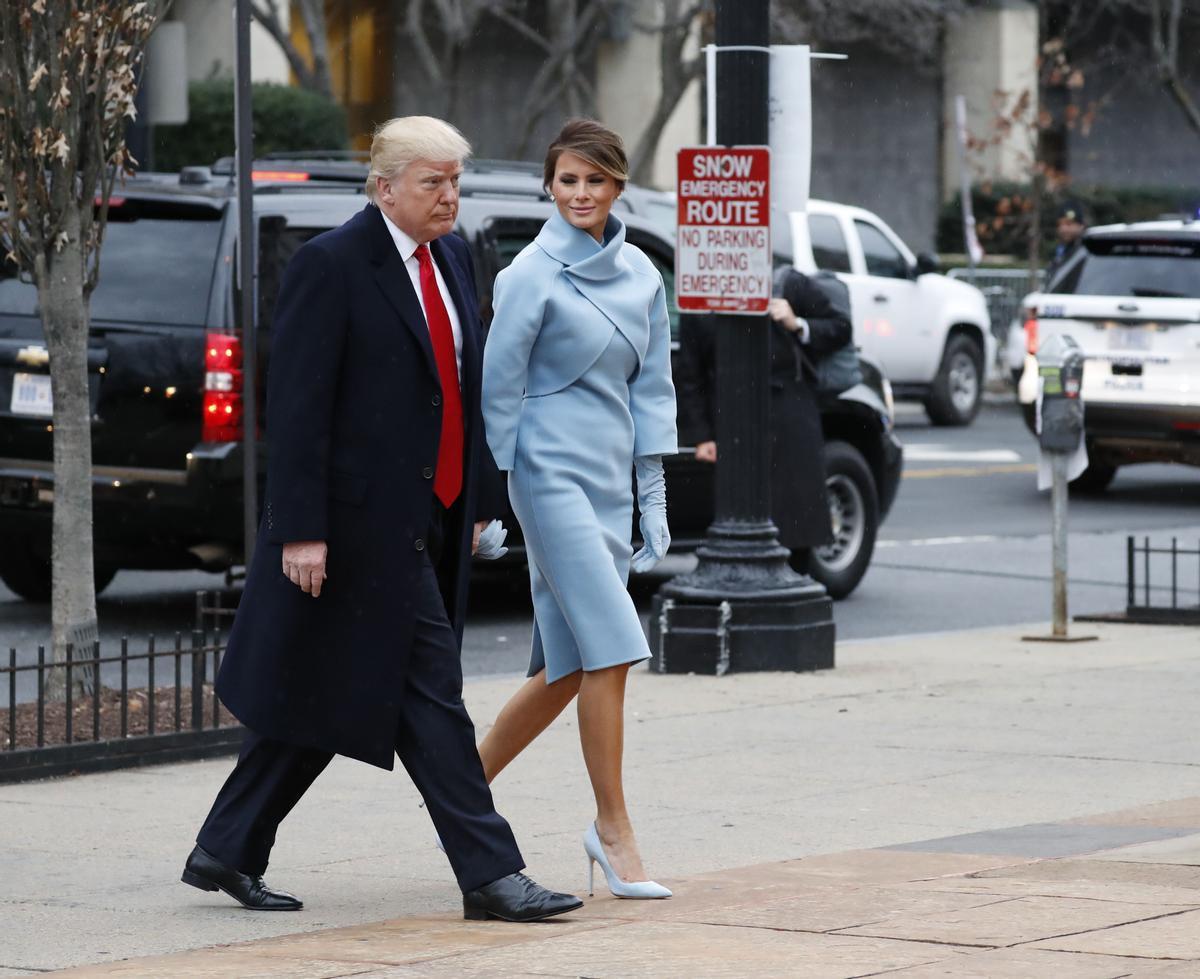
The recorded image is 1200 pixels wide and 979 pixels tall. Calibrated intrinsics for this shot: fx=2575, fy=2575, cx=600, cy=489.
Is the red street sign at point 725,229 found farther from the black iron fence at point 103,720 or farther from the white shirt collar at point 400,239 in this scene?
the white shirt collar at point 400,239

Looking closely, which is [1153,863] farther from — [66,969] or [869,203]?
[869,203]

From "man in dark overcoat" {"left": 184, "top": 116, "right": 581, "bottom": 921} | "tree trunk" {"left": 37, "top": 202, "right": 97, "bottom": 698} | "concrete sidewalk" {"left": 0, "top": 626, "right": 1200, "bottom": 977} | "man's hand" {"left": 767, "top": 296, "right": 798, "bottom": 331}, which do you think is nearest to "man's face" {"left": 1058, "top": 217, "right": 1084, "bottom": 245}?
"man's hand" {"left": 767, "top": 296, "right": 798, "bottom": 331}

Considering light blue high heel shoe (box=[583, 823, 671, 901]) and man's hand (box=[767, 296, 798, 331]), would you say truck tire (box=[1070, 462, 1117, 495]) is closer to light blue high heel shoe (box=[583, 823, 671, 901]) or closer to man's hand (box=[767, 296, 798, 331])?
man's hand (box=[767, 296, 798, 331])

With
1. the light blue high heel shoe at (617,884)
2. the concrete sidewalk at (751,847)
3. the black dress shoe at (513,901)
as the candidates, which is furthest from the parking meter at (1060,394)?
the black dress shoe at (513,901)

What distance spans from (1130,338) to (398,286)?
495 inches

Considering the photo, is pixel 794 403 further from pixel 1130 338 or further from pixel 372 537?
pixel 1130 338

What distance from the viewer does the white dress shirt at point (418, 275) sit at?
5.84 meters

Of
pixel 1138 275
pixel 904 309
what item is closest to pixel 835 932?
pixel 1138 275

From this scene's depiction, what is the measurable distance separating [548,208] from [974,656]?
2938 mm

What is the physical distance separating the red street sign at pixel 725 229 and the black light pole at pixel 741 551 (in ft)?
0.29

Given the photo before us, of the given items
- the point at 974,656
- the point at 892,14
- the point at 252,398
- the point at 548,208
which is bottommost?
the point at 974,656

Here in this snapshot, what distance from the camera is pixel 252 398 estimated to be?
29.3 ft

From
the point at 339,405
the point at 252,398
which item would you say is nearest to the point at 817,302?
the point at 252,398

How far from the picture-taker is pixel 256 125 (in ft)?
90.1
